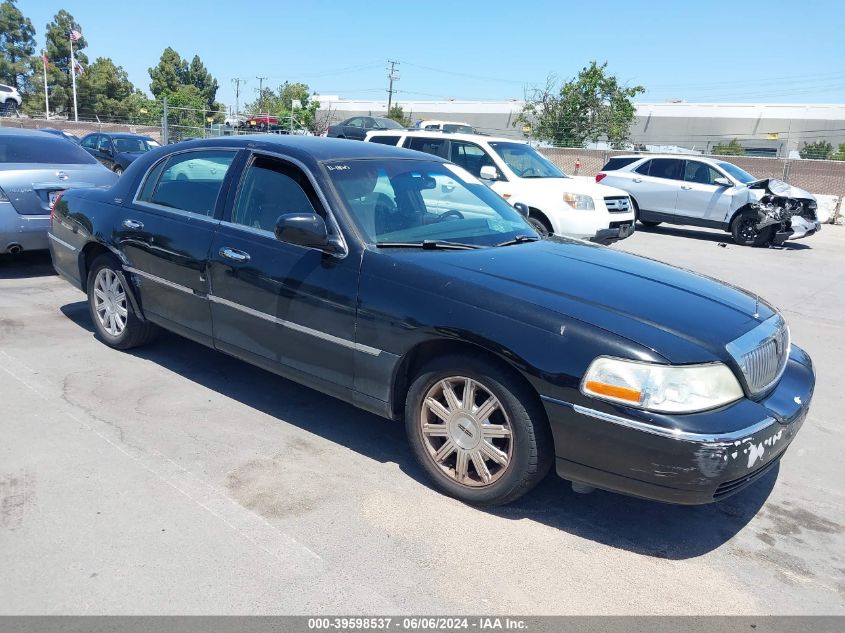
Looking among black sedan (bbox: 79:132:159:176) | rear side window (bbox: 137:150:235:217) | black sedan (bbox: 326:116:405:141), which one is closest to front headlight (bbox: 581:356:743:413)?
rear side window (bbox: 137:150:235:217)

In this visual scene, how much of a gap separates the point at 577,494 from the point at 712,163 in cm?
1312

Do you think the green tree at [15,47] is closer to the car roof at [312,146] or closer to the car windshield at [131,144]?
the car windshield at [131,144]

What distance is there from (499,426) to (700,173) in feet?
44.2

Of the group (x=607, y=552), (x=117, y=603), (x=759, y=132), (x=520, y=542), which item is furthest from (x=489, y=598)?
(x=759, y=132)

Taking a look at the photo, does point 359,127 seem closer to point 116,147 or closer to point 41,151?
Result: point 116,147

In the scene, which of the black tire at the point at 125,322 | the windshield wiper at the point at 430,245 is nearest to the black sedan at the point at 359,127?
the black tire at the point at 125,322

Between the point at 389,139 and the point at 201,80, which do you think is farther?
the point at 201,80

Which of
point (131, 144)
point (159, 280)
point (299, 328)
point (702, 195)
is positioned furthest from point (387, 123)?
point (299, 328)

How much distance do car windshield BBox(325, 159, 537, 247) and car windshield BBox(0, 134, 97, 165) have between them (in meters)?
5.37

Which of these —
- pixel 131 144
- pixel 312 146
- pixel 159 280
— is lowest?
pixel 131 144

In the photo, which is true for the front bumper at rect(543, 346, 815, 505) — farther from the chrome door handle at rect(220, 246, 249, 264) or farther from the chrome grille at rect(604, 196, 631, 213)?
the chrome grille at rect(604, 196, 631, 213)

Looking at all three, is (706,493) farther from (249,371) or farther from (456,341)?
(249,371)

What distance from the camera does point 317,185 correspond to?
4.15 metres

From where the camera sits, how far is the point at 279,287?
4.12 meters
